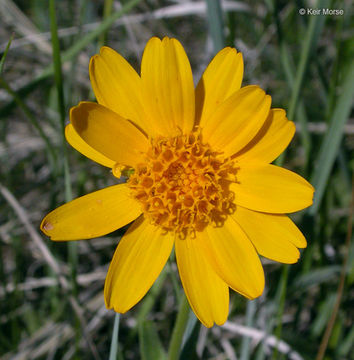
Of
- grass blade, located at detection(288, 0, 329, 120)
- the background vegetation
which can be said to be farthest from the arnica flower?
grass blade, located at detection(288, 0, 329, 120)

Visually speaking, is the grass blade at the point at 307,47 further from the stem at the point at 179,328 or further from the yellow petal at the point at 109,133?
the stem at the point at 179,328

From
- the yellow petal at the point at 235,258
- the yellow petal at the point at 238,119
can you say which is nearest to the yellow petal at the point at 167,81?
the yellow petal at the point at 238,119

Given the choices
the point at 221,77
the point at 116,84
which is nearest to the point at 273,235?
the point at 221,77

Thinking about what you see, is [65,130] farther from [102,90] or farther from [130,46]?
[130,46]

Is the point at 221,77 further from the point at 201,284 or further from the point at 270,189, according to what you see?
the point at 201,284

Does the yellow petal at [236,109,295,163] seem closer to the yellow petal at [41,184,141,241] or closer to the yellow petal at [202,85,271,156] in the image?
the yellow petal at [202,85,271,156]
